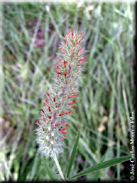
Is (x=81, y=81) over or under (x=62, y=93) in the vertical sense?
over

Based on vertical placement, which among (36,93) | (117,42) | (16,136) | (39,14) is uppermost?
(39,14)

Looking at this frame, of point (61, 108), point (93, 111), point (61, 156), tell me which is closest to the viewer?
point (61, 108)

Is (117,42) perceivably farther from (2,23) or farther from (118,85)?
(2,23)

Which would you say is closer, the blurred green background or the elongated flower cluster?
the elongated flower cluster

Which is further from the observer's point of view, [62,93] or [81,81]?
[81,81]

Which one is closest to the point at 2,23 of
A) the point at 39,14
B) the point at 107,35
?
the point at 39,14
